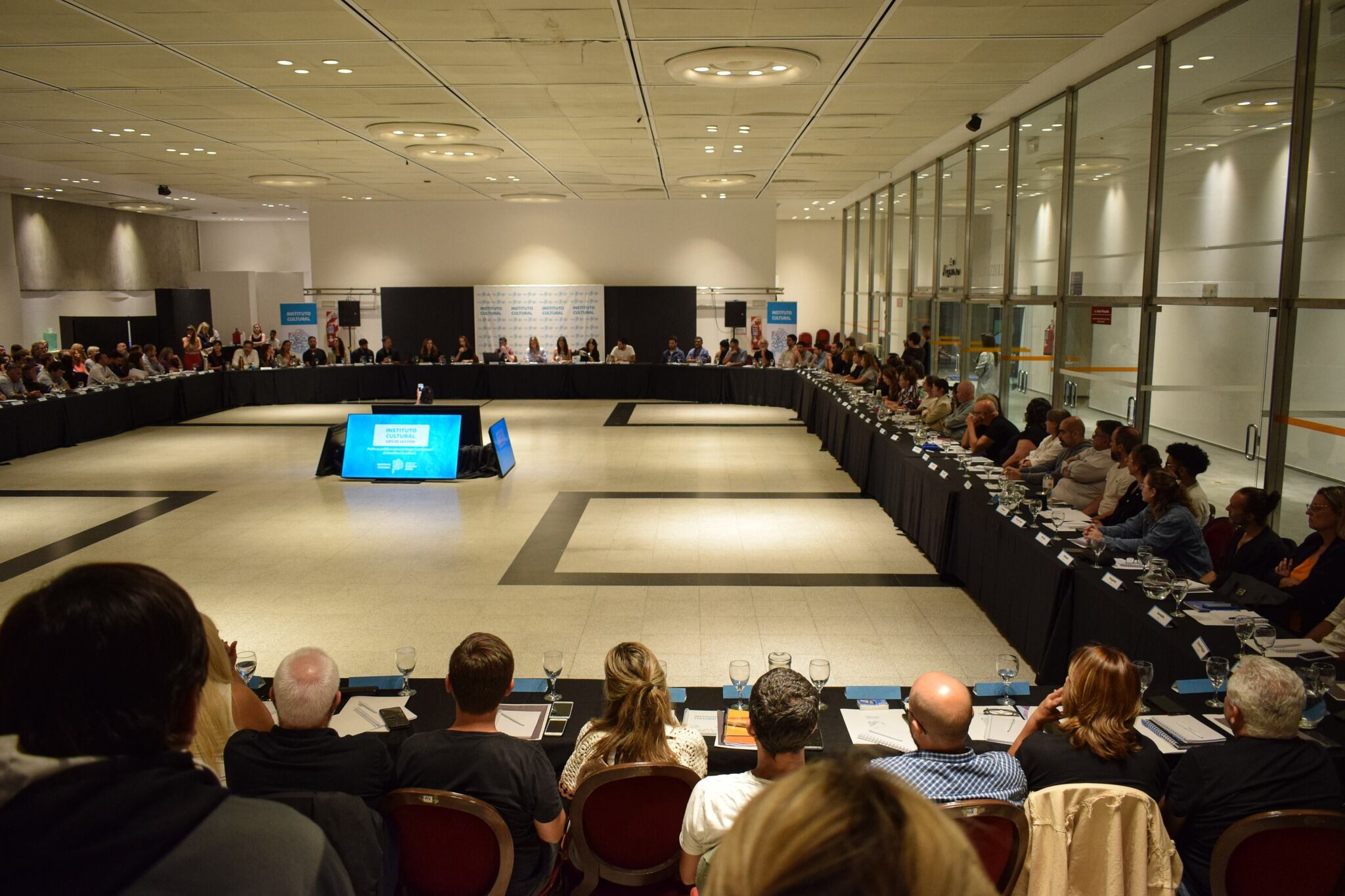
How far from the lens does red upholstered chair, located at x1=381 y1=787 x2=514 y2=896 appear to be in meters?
2.39

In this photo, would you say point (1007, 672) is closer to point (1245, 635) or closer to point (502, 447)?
point (1245, 635)

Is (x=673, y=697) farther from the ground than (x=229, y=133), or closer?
closer

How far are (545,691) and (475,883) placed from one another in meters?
0.97

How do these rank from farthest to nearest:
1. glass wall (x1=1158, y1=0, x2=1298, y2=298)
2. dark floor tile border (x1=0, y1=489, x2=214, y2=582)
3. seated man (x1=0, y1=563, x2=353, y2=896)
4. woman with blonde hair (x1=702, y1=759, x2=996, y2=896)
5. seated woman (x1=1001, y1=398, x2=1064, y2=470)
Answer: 1. seated woman (x1=1001, y1=398, x2=1064, y2=470)
2. dark floor tile border (x1=0, y1=489, x2=214, y2=582)
3. glass wall (x1=1158, y1=0, x2=1298, y2=298)
4. seated man (x1=0, y1=563, x2=353, y2=896)
5. woman with blonde hair (x1=702, y1=759, x2=996, y2=896)

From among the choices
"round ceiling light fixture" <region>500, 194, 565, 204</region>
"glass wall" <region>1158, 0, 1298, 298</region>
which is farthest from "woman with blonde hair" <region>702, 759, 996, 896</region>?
"round ceiling light fixture" <region>500, 194, 565, 204</region>

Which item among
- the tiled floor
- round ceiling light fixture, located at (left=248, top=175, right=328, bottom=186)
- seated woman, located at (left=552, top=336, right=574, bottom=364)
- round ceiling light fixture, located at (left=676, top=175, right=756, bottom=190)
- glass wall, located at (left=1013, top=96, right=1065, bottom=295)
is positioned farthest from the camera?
seated woman, located at (left=552, top=336, right=574, bottom=364)

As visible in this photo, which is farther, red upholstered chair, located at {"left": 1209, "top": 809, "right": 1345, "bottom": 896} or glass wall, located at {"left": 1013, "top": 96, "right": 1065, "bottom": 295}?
glass wall, located at {"left": 1013, "top": 96, "right": 1065, "bottom": 295}

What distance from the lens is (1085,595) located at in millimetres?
4609

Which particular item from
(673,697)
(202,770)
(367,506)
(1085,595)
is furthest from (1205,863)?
(367,506)

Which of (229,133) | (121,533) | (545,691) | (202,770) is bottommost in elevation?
(121,533)

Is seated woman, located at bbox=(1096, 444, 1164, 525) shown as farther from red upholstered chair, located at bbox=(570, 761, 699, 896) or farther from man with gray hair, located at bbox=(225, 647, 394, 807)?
man with gray hair, located at bbox=(225, 647, 394, 807)

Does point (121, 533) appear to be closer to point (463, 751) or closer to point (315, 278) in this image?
point (463, 751)

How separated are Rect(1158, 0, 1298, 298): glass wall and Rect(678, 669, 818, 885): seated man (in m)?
5.12

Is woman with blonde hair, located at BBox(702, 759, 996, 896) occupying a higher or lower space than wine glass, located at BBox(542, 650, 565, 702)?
higher
